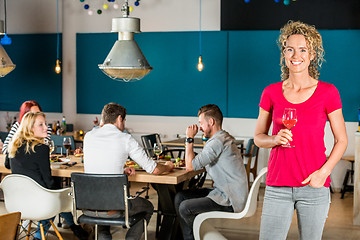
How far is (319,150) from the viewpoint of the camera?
276cm

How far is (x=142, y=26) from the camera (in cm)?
975

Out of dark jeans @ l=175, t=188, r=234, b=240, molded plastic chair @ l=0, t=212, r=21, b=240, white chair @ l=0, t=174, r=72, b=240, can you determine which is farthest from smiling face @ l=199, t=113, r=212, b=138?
molded plastic chair @ l=0, t=212, r=21, b=240

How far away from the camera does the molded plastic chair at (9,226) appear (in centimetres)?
294

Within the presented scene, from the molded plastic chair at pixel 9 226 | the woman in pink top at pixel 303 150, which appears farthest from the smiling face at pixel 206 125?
the molded plastic chair at pixel 9 226

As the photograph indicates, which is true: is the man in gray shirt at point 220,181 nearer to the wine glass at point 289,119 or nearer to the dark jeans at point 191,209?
the dark jeans at point 191,209

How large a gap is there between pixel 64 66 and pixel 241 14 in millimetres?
3496

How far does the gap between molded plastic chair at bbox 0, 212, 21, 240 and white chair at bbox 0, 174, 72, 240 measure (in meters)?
1.67

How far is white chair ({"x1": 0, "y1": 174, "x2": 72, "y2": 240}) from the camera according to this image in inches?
185

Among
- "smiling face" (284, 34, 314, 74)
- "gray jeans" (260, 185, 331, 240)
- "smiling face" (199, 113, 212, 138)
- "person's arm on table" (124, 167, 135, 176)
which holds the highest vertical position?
"smiling face" (284, 34, 314, 74)

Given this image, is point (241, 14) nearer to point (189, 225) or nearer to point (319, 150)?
point (189, 225)

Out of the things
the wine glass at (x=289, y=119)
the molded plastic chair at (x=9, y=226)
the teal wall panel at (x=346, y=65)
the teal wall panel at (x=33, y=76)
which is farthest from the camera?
the teal wall panel at (x=33, y=76)

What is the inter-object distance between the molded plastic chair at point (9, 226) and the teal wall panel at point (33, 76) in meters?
7.50

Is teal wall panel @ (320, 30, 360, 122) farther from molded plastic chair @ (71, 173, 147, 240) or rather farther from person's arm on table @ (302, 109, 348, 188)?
person's arm on table @ (302, 109, 348, 188)

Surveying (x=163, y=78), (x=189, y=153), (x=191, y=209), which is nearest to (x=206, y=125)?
(x=189, y=153)
